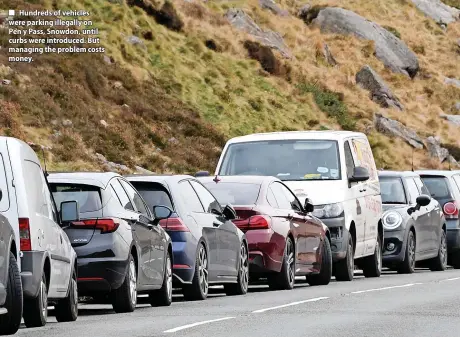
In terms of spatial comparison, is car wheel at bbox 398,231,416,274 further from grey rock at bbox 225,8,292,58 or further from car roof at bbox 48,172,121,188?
grey rock at bbox 225,8,292,58

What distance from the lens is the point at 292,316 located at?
1427 centimetres

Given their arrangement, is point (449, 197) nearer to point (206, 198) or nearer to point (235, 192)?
point (235, 192)

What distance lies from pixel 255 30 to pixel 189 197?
167ft

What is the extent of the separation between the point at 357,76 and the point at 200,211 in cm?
5430

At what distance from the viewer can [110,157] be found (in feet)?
146

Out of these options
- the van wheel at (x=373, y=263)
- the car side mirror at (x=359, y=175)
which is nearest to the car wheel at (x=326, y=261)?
the car side mirror at (x=359, y=175)

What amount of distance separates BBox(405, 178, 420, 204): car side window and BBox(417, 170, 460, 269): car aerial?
92.2 inches

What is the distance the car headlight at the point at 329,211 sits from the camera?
22000 mm

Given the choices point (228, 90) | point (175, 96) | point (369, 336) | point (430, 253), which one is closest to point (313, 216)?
point (430, 253)

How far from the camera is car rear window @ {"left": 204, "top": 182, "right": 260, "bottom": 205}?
64.3 feet

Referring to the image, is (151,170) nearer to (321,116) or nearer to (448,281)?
(321,116)

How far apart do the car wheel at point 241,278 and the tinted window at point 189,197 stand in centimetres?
110

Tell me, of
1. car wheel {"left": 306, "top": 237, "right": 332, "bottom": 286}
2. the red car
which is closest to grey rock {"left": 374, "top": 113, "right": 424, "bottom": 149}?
car wheel {"left": 306, "top": 237, "right": 332, "bottom": 286}

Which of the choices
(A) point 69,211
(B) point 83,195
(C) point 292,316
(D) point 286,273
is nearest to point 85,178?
(B) point 83,195
